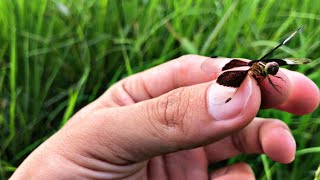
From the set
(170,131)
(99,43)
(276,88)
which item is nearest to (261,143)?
(276,88)

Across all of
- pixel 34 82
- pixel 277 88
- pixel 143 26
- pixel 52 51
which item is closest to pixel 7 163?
pixel 34 82

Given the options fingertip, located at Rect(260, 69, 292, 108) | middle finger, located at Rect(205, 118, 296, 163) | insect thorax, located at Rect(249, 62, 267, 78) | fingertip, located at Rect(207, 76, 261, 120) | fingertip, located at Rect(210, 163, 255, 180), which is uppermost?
insect thorax, located at Rect(249, 62, 267, 78)

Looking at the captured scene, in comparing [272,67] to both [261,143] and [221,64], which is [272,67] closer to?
[221,64]

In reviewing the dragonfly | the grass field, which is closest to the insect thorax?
the dragonfly

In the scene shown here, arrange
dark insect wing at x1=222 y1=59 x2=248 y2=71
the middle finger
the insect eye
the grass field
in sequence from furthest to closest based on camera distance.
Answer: the grass field, the middle finger, dark insect wing at x1=222 y1=59 x2=248 y2=71, the insect eye

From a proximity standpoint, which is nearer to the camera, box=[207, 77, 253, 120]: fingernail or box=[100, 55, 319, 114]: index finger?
box=[207, 77, 253, 120]: fingernail

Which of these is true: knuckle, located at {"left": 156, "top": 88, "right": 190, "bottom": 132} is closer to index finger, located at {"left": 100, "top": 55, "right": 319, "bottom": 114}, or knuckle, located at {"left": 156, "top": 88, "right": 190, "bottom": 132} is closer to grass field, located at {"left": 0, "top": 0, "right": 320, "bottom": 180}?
index finger, located at {"left": 100, "top": 55, "right": 319, "bottom": 114}

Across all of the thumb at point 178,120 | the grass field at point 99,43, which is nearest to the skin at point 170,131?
the thumb at point 178,120
